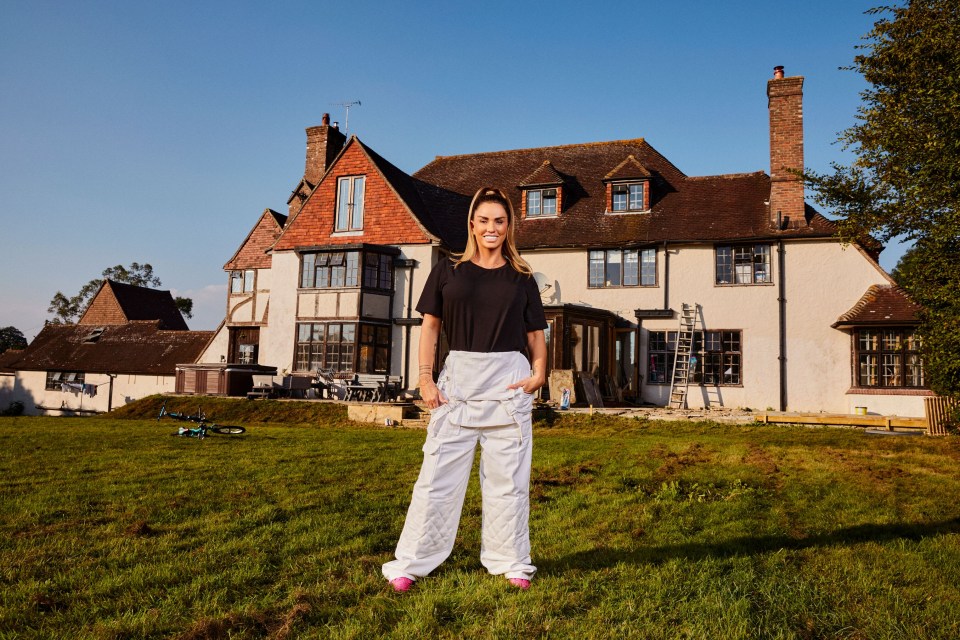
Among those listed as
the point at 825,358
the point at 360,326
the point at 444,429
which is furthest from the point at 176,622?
the point at 825,358

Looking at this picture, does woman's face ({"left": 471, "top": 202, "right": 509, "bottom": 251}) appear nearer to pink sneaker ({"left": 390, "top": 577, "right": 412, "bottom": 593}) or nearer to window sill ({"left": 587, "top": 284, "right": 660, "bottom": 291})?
pink sneaker ({"left": 390, "top": 577, "right": 412, "bottom": 593})

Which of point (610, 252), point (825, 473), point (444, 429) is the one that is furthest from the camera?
point (610, 252)

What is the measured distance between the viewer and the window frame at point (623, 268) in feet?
73.2

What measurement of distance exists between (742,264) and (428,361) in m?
19.3

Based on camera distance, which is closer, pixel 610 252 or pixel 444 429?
pixel 444 429

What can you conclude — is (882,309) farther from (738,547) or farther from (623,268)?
(738,547)

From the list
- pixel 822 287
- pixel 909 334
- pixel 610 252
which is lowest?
pixel 909 334

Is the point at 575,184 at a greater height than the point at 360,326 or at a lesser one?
greater

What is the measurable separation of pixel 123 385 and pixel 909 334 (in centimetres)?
3638

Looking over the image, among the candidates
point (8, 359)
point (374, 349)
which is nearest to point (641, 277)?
point (374, 349)

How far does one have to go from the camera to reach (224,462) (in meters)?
9.38

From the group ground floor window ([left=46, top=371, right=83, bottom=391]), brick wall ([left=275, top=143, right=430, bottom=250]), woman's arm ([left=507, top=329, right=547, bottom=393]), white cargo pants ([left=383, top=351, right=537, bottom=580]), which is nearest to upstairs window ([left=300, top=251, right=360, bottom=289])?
brick wall ([left=275, top=143, right=430, bottom=250])

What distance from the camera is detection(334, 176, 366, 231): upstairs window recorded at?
24.3m

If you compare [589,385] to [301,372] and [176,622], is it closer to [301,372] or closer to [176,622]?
[301,372]
